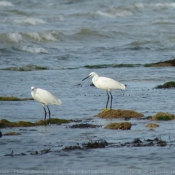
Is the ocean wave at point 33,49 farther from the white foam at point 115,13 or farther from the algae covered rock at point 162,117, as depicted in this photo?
the white foam at point 115,13

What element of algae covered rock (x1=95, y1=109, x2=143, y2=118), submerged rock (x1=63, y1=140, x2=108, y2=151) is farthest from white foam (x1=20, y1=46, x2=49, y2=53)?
submerged rock (x1=63, y1=140, x2=108, y2=151)

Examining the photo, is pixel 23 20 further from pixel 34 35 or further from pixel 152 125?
pixel 152 125

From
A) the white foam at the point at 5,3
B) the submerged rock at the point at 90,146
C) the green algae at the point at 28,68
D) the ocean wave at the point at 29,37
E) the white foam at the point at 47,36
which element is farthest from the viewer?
the white foam at the point at 5,3

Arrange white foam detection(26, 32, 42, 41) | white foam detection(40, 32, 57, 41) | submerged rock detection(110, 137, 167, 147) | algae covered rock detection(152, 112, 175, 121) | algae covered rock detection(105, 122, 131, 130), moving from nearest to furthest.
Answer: submerged rock detection(110, 137, 167, 147) < algae covered rock detection(105, 122, 131, 130) < algae covered rock detection(152, 112, 175, 121) < white foam detection(26, 32, 42, 41) < white foam detection(40, 32, 57, 41)

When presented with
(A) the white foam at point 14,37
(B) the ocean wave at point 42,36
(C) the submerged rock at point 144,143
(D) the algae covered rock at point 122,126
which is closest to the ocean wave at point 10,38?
(A) the white foam at point 14,37

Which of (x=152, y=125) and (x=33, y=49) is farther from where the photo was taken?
(x=33, y=49)

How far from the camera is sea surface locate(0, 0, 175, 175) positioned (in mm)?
10047

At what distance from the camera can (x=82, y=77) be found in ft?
68.9

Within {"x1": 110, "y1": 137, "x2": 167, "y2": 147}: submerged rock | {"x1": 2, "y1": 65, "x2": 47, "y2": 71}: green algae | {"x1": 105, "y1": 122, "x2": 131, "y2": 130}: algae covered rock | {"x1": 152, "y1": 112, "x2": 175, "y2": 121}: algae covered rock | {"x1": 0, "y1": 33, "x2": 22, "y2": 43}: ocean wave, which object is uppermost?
{"x1": 0, "y1": 33, "x2": 22, "y2": 43}: ocean wave

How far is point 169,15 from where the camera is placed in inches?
1921

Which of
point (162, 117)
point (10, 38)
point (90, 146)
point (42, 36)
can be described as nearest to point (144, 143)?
point (90, 146)

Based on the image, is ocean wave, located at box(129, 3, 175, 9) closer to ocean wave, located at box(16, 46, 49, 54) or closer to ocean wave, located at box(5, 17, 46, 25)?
ocean wave, located at box(5, 17, 46, 25)

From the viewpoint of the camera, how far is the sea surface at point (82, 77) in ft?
33.0

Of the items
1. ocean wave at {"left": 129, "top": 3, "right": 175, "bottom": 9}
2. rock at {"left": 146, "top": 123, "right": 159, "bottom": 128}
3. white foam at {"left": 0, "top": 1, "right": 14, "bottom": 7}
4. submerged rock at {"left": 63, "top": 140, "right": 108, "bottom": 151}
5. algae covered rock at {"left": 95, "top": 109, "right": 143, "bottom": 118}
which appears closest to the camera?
submerged rock at {"left": 63, "top": 140, "right": 108, "bottom": 151}
